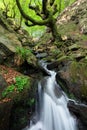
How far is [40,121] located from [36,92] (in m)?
0.98

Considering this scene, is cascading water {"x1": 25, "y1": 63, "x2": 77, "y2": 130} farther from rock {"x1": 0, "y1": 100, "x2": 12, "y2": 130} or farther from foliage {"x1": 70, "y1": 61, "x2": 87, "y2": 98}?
rock {"x1": 0, "y1": 100, "x2": 12, "y2": 130}

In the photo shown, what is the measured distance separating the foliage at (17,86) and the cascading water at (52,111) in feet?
3.10

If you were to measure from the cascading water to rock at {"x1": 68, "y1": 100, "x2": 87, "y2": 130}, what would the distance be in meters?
0.17

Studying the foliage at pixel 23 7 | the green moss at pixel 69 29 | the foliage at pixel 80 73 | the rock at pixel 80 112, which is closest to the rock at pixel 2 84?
the rock at pixel 80 112

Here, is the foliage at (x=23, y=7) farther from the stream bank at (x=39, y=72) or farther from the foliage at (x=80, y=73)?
the foliage at (x=80, y=73)

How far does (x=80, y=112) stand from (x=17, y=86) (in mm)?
2208

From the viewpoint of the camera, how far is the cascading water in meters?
6.87

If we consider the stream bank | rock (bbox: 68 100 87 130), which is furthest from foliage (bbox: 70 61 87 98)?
rock (bbox: 68 100 87 130)

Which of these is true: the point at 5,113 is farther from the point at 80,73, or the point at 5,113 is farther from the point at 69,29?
the point at 69,29

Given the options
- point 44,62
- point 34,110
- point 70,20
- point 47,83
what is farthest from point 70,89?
point 70,20

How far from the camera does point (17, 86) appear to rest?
6535 mm

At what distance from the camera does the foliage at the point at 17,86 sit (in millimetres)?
6190

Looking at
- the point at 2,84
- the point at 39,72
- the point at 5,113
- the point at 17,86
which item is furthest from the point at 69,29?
the point at 5,113

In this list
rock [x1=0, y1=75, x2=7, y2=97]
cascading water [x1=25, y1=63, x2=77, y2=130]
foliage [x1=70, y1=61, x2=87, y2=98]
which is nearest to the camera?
rock [x1=0, y1=75, x2=7, y2=97]
